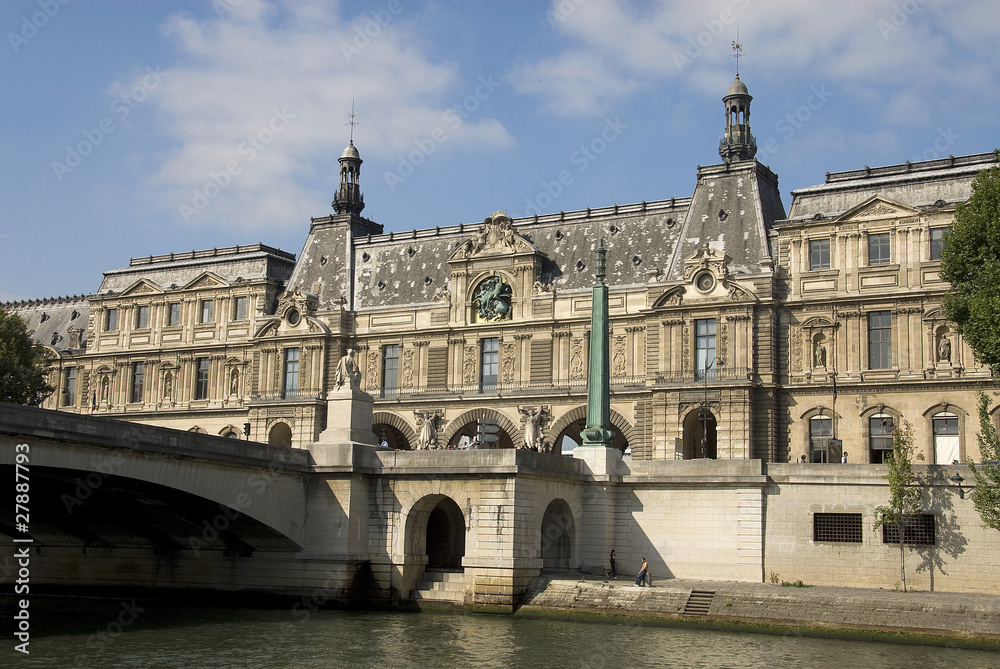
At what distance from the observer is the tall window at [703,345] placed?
62.2 m

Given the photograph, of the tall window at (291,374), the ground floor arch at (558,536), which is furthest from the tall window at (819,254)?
the tall window at (291,374)

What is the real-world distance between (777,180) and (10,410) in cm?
4566

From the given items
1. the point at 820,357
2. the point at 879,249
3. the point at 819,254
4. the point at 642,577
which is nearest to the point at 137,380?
the point at 820,357

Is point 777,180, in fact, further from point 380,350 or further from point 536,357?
point 380,350

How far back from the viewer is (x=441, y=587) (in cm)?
4703

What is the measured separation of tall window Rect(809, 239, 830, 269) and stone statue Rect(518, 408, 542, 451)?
15.6 metres

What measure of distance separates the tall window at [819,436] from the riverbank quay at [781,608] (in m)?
15.1

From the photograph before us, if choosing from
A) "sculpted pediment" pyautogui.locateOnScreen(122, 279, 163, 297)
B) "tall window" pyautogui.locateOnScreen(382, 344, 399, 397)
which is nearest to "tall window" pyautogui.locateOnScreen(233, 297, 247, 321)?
"sculpted pediment" pyautogui.locateOnScreen(122, 279, 163, 297)

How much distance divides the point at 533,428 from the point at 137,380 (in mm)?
34139

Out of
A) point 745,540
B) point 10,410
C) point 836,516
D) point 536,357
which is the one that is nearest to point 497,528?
point 745,540

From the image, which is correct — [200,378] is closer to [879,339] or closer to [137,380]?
[137,380]

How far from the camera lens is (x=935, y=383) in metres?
57.7

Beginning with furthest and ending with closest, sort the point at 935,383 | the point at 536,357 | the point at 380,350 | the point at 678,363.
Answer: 1. the point at 380,350
2. the point at 536,357
3. the point at 678,363
4. the point at 935,383

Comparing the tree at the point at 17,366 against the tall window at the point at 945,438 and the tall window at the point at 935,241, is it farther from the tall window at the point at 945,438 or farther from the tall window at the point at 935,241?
the tall window at the point at 935,241
